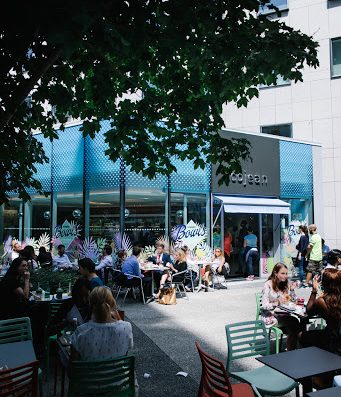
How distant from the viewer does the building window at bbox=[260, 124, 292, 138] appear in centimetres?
1914

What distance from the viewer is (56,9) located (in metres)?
2.52

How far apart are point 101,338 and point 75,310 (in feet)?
4.85

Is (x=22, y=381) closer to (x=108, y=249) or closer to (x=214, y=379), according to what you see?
(x=214, y=379)

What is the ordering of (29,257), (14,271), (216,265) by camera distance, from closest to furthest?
(14,271) < (29,257) < (216,265)

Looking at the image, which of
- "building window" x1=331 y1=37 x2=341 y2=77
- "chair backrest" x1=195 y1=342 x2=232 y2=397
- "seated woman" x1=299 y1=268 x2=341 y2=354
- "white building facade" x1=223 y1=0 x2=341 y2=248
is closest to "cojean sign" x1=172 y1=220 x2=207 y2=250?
"white building facade" x1=223 y1=0 x2=341 y2=248

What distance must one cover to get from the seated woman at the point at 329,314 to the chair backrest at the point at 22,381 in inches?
116

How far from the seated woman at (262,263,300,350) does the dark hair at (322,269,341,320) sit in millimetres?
1290

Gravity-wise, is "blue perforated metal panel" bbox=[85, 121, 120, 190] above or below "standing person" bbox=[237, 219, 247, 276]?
above

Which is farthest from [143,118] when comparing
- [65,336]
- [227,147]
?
[65,336]

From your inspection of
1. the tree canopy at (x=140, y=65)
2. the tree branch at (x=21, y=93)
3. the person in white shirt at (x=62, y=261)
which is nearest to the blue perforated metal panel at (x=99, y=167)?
the person in white shirt at (x=62, y=261)

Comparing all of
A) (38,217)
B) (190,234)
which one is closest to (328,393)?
(190,234)

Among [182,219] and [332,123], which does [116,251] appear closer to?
[182,219]

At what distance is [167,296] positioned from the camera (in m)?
10.2

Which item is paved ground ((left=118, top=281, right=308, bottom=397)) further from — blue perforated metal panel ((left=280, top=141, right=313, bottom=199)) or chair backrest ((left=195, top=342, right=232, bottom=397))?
blue perforated metal panel ((left=280, top=141, right=313, bottom=199))
